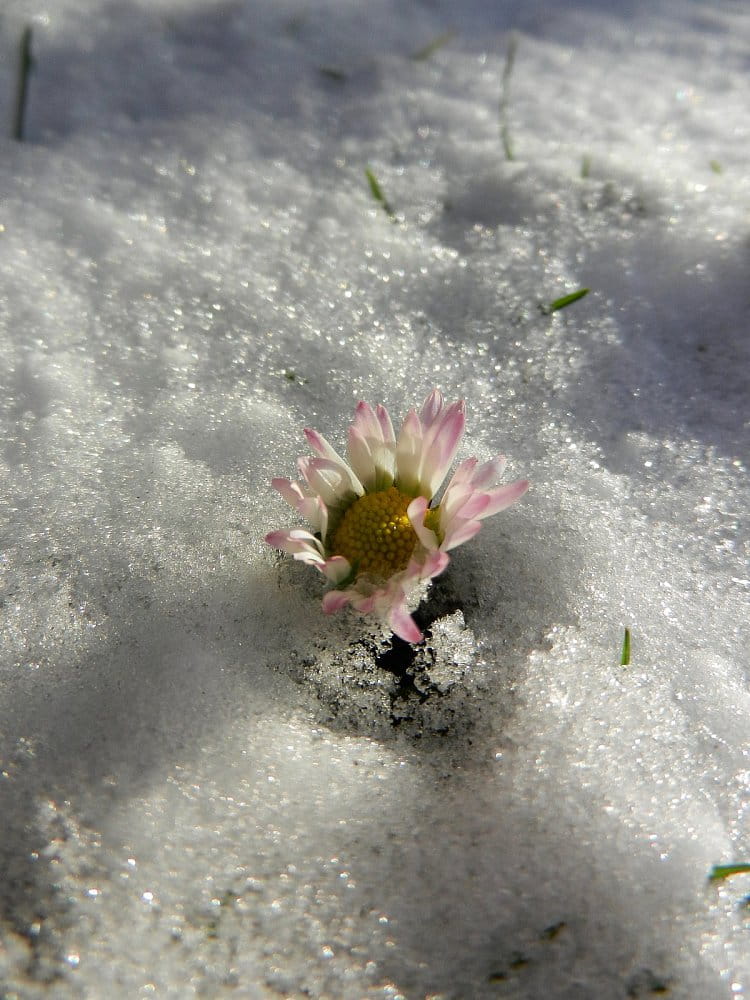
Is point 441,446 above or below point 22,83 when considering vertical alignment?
below

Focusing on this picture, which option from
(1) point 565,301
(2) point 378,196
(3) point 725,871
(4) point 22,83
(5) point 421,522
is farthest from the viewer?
(4) point 22,83

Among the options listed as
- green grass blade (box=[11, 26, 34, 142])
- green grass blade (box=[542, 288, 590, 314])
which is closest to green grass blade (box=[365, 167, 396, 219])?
green grass blade (box=[542, 288, 590, 314])

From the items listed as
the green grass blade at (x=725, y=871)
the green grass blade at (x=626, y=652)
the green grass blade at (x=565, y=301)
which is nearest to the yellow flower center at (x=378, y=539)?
the green grass blade at (x=626, y=652)

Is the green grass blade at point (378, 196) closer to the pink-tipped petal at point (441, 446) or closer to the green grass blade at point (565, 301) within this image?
the green grass blade at point (565, 301)

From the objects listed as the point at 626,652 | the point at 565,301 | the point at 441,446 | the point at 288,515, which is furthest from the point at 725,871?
the point at 565,301

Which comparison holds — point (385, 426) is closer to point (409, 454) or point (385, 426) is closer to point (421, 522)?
point (409, 454)

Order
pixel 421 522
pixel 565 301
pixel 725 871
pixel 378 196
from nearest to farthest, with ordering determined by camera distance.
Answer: pixel 725 871 → pixel 421 522 → pixel 565 301 → pixel 378 196

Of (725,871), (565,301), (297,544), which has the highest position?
(565,301)
